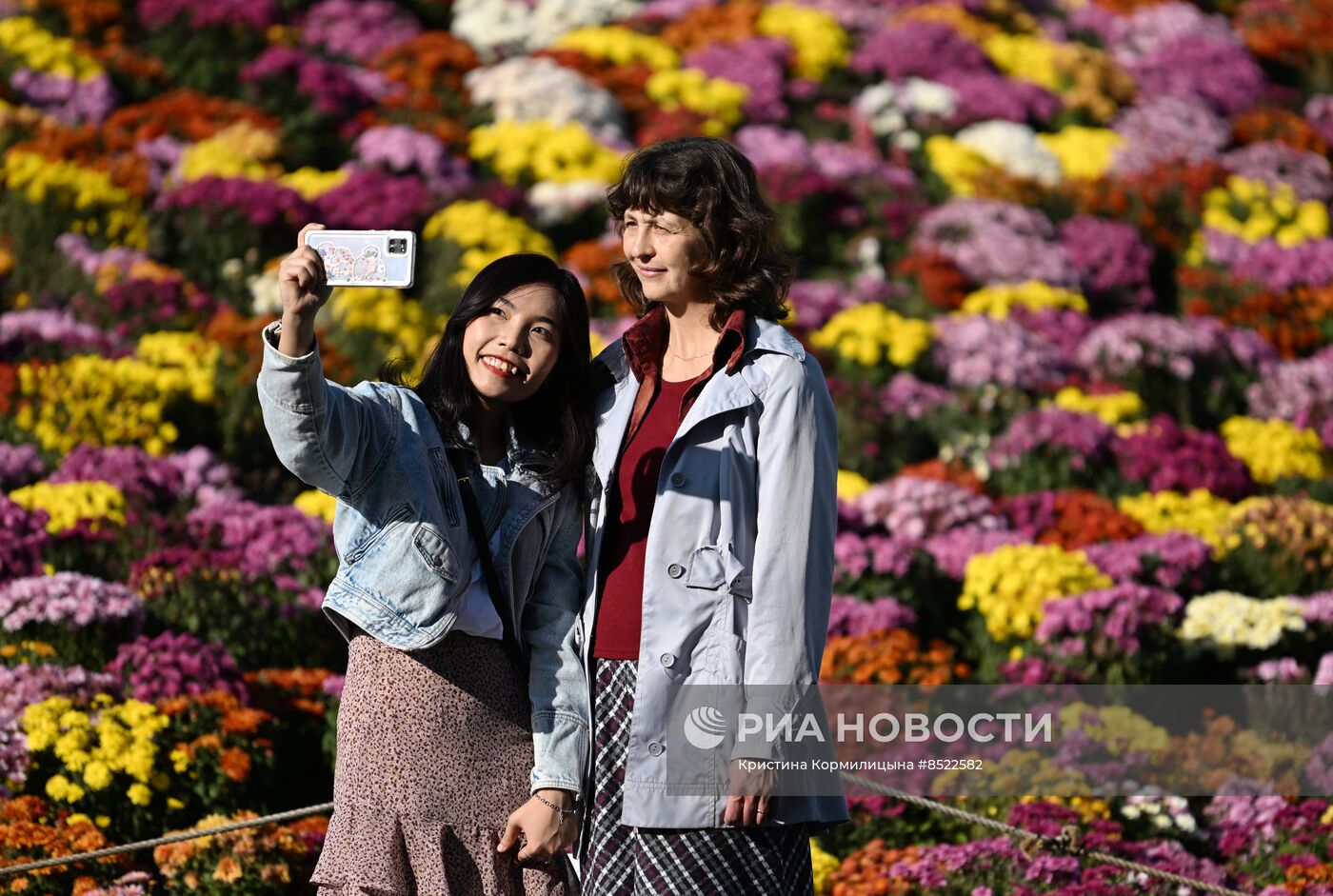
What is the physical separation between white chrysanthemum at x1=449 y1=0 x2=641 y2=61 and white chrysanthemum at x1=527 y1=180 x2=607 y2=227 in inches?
145

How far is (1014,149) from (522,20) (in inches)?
190

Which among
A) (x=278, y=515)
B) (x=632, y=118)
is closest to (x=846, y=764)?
(x=278, y=515)

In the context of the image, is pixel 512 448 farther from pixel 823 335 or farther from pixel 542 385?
pixel 823 335

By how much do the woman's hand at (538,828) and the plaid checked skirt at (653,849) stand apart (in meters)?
0.10

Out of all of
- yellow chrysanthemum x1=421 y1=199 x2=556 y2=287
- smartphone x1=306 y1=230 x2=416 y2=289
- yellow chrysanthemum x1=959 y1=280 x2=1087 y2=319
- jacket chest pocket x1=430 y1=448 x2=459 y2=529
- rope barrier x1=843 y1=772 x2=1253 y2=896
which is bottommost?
rope barrier x1=843 y1=772 x2=1253 y2=896

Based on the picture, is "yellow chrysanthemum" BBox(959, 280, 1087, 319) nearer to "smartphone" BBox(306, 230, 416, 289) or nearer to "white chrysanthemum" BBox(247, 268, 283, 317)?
"white chrysanthemum" BBox(247, 268, 283, 317)

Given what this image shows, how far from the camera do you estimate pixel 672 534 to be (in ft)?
8.70

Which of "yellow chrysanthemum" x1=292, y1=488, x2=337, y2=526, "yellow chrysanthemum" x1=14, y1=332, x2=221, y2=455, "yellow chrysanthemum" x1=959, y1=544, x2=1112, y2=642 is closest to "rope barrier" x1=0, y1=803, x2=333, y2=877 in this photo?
"yellow chrysanthemum" x1=292, y1=488, x2=337, y2=526

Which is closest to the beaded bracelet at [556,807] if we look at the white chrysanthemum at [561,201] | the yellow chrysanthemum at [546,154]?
the white chrysanthemum at [561,201]

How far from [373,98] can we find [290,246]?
2.78 meters

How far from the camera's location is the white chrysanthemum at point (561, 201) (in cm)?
959

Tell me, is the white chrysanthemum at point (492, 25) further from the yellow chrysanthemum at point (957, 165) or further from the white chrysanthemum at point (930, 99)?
the yellow chrysanthemum at point (957, 165)

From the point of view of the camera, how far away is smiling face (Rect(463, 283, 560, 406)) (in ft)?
9.02

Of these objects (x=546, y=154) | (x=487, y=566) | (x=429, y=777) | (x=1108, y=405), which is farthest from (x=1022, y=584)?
(x=546, y=154)
